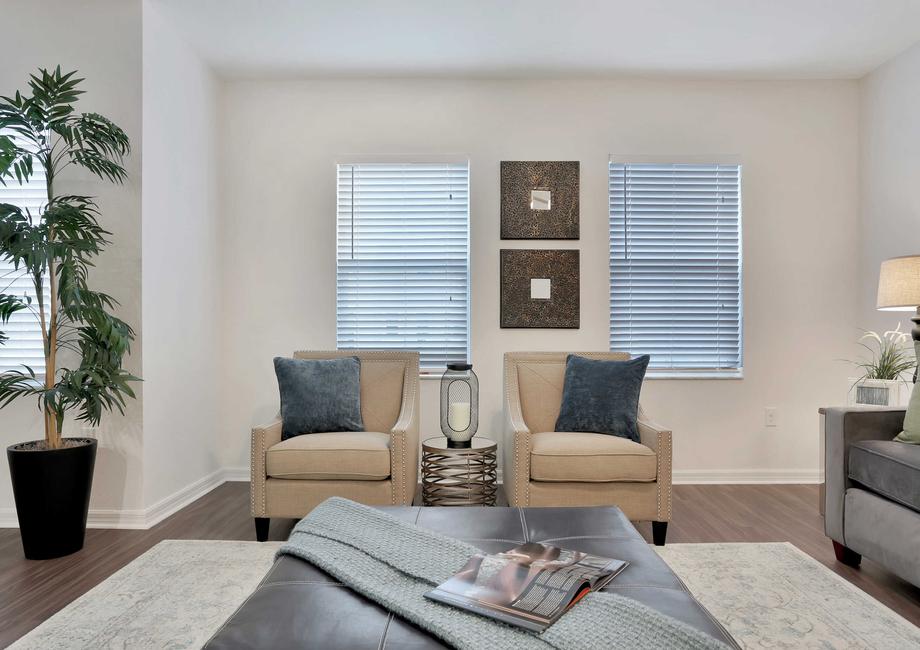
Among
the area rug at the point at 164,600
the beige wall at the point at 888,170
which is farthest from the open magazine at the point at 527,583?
the beige wall at the point at 888,170

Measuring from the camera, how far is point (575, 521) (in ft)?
6.61

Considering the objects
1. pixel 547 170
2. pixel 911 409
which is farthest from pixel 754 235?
pixel 911 409

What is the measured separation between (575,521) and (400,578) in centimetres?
70

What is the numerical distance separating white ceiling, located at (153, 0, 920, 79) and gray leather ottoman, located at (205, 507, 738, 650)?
2.75 meters

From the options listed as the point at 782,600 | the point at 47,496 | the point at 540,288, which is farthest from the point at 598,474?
the point at 47,496

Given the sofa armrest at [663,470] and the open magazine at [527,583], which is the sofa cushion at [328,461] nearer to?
the sofa armrest at [663,470]

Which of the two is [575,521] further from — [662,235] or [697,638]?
[662,235]

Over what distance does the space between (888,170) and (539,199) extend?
226 centimetres

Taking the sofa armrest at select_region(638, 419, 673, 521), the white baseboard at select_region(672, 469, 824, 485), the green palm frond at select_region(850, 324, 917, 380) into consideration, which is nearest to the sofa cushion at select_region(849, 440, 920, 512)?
the sofa armrest at select_region(638, 419, 673, 521)

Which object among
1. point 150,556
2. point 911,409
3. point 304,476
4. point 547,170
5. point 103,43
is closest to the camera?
point 911,409

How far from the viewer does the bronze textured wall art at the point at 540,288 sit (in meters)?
4.35

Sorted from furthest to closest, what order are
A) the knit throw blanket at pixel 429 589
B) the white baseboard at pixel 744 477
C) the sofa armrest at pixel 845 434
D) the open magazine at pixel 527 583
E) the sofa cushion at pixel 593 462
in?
Answer: the white baseboard at pixel 744 477 → the sofa cushion at pixel 593 462 → the sofa armrest at pixel 845 434 → the open magazine at pixel 527 583 → the knit throw blanket at pixel 429 589

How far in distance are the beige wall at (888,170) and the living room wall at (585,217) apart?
108 mm

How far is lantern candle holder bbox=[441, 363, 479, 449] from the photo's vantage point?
339cm
